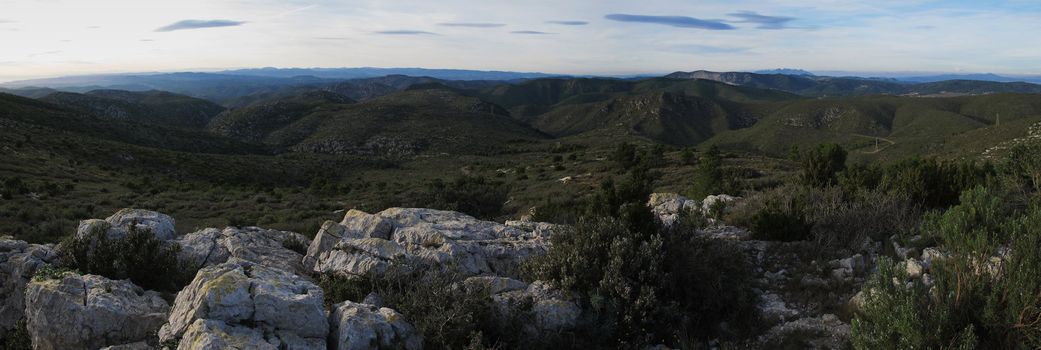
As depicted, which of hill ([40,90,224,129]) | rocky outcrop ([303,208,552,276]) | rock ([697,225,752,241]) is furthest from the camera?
hill ([40,90,224,129])

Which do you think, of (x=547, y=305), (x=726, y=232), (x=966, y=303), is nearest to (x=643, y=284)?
(x=547, y=305)

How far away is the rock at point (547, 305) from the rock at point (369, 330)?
1.35m

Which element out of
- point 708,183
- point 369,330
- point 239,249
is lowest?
point 708,183

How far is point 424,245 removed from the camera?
9258 millimetres

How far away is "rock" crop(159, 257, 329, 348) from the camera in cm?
558

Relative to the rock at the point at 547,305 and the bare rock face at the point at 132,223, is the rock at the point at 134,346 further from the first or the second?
the rock at the point at 547,305

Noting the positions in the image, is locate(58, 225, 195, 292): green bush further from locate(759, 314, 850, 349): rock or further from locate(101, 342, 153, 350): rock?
locate(759, 314, 850, 349): rock

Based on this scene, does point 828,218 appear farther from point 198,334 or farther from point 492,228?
point 198,334

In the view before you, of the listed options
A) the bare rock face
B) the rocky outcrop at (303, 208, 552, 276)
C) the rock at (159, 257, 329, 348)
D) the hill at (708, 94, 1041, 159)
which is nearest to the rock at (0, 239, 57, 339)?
the bare rock face

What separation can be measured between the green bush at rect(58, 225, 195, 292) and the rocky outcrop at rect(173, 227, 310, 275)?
716 mm

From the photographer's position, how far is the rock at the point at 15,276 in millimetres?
7566

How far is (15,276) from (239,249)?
305cm

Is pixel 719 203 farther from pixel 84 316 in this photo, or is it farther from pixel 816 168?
pixel 84 316

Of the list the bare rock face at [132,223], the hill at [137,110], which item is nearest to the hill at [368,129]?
the hill at [137,110]
